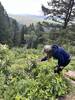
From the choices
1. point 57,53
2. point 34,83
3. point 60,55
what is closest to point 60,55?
point 60,55

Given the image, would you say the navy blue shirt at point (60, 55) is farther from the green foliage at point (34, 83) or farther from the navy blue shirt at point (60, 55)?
the green foliage at point (34, 83)

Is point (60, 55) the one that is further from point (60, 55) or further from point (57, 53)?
point (57, 53)

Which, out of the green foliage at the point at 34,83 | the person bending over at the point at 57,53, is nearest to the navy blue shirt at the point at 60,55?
the person bending over at the point at 57,53

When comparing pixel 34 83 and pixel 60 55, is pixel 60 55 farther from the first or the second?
pixel 34 83

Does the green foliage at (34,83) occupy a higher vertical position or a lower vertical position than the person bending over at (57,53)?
lower

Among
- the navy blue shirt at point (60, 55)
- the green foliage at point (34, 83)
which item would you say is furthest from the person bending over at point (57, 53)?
the green foliage at point (34, 83)

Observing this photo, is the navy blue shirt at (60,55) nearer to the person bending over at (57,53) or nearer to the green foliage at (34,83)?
the person bending over at (57,53)

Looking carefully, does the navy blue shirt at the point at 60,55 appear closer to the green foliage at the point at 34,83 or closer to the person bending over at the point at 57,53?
the person bending over at the point at 57,53

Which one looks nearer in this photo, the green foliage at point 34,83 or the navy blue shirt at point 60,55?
the green foliage at point 34,83

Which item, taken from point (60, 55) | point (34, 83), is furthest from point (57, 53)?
point (34, 83)

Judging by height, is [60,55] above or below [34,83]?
above

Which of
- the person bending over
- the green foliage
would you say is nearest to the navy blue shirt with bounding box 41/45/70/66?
the person bending over

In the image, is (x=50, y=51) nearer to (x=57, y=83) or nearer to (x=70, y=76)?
(x=57, y=83)

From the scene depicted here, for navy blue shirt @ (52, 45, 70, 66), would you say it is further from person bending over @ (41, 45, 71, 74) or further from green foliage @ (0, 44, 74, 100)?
green foliage @ (0, 44, 74, 100)
